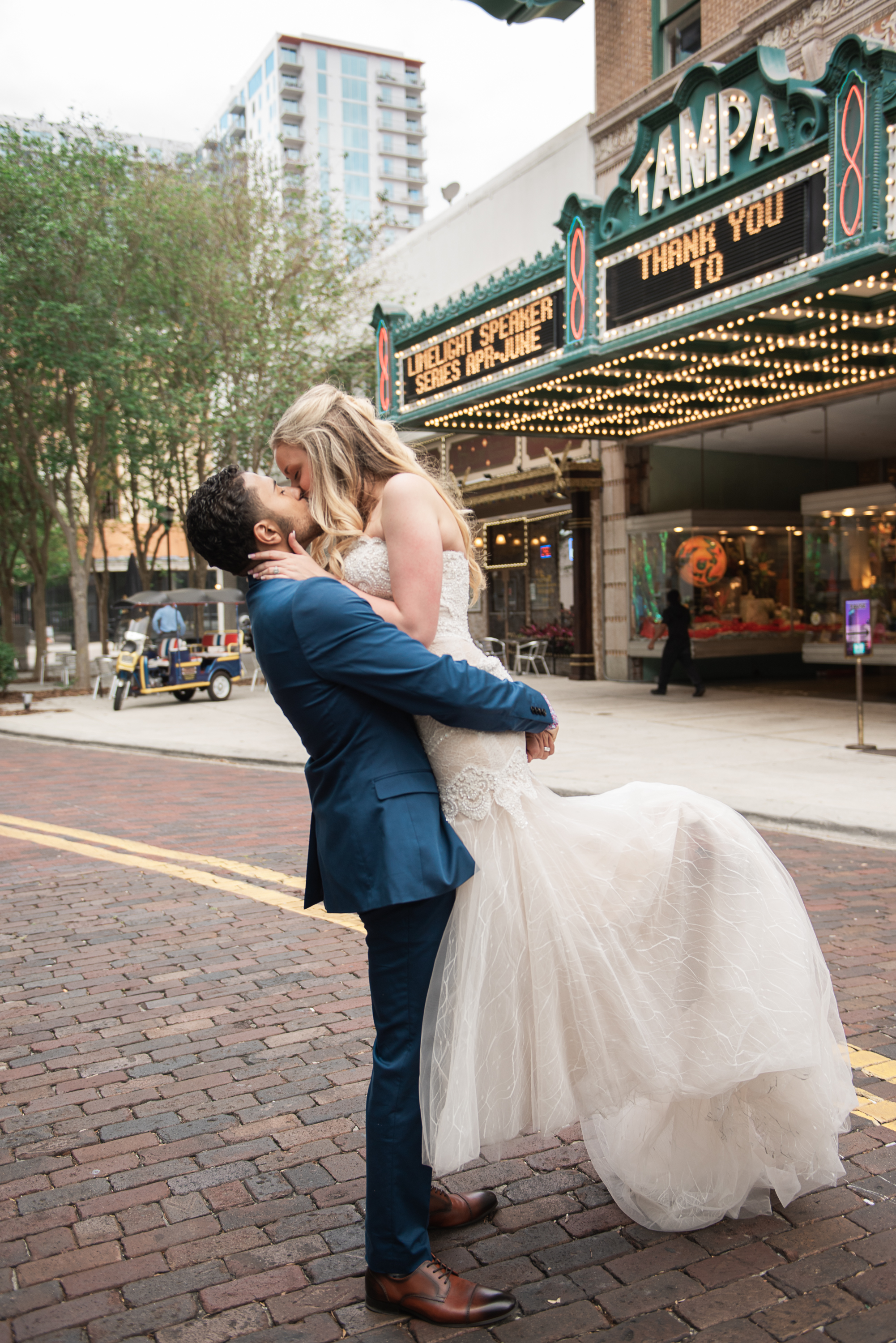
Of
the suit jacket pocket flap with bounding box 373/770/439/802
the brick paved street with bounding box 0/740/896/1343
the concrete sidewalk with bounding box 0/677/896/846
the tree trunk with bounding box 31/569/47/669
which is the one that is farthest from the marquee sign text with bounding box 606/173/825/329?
the tree trunk with bounding box 31/569/47/669

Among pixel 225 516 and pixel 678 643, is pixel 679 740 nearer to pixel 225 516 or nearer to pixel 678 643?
pixel 678 643

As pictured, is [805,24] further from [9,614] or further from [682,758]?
[9,614]

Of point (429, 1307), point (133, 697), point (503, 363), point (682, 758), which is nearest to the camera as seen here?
point (429, 1307)

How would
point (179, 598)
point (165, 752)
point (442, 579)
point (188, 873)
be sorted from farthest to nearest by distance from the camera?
point (179, 598) < point (165, 752) < point (188, 873) < point (442, 579)

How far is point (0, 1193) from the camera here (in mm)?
2859

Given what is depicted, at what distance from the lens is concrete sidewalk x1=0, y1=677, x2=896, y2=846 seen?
8031 millimetres

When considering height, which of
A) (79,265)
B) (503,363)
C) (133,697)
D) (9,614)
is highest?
(79,265)

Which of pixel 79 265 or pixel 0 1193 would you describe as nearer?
pixel 0 1193

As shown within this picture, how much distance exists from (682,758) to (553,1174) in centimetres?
765

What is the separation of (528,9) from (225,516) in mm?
3515

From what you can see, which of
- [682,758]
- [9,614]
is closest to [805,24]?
A: [682,758]

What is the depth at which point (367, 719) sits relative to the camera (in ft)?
7.18

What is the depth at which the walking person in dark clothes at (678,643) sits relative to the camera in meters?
16.0

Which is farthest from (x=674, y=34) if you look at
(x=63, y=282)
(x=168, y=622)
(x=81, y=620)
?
(x=81, y=620)
